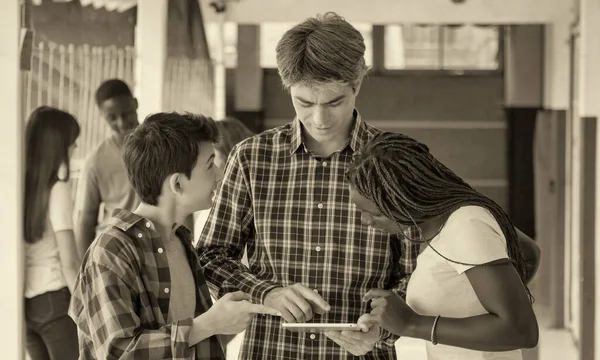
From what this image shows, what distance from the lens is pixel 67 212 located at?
10.2 ft

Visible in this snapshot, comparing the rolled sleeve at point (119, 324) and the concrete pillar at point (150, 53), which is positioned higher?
the concrete pillar at point (150, 53)

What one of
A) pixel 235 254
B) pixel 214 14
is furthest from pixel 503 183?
pixel 235 254

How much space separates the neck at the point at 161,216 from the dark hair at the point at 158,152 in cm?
1

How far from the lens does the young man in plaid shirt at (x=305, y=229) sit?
1698 mm

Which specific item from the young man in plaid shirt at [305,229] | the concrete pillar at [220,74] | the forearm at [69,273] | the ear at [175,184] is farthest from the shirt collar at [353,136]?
the concrete pillar at [220,74]

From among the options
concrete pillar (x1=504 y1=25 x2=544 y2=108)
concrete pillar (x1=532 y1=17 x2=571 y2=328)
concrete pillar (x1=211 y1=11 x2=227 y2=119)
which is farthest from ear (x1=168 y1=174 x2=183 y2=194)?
concrete pillar (x1=532 y1=17 x2=571 y2=328)

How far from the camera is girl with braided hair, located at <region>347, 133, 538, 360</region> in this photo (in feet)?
4.49

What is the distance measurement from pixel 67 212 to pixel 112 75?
57 cm

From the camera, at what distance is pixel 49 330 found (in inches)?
122

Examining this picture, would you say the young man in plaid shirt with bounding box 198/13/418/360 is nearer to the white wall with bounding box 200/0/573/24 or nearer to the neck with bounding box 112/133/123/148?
the neck with bounding box 112/133/123/148

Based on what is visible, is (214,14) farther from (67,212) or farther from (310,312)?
(310,312)

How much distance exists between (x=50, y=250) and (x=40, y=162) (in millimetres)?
316

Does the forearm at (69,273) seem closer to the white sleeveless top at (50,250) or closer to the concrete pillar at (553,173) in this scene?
the white sleeveless top at (50,250)

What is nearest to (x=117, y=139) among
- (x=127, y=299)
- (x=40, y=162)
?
(x=40, y=162)
